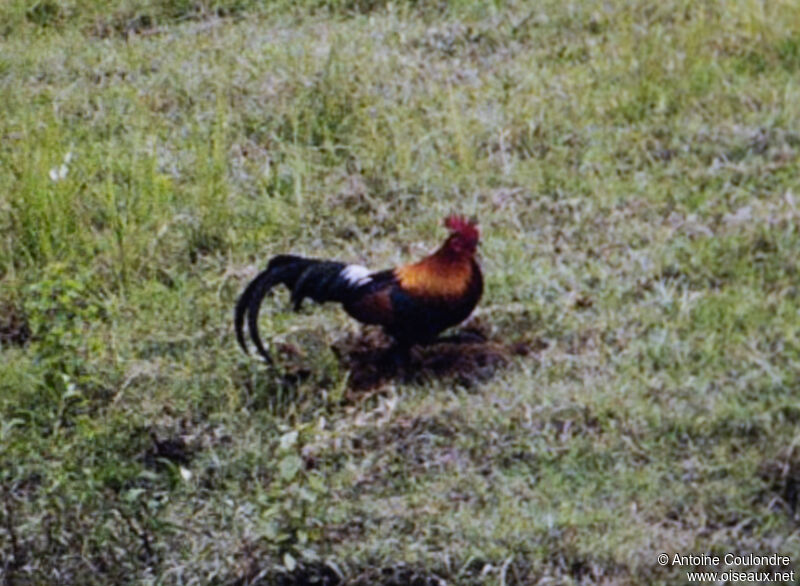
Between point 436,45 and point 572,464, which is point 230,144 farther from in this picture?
point 572,464

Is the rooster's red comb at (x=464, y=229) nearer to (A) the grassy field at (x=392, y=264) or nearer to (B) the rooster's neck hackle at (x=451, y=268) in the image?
(B) the rooster's neck hackle at (x=451, y=268)

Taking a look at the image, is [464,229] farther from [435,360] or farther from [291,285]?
[291,285]

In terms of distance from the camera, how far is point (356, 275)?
5.10 metres

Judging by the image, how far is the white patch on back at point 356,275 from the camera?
16.6ft

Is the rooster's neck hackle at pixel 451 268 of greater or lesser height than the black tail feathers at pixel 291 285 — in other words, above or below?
above

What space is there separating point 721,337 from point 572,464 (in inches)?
27.6

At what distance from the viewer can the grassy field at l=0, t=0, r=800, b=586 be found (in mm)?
4500

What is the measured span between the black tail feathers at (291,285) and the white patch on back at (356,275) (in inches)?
0.5

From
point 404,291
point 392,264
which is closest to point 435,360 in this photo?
point 404,291

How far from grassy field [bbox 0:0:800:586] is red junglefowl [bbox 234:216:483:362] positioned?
0.53ft

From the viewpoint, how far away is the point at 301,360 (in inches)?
203

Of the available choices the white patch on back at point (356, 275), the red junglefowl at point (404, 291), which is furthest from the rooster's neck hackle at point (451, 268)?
the white patch on back at point (356, 275)

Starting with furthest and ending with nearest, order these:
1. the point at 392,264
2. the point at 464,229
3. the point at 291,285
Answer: the point at 392,264, the point at 291,285, the point at 464,229

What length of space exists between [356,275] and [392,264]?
482 millimetres
